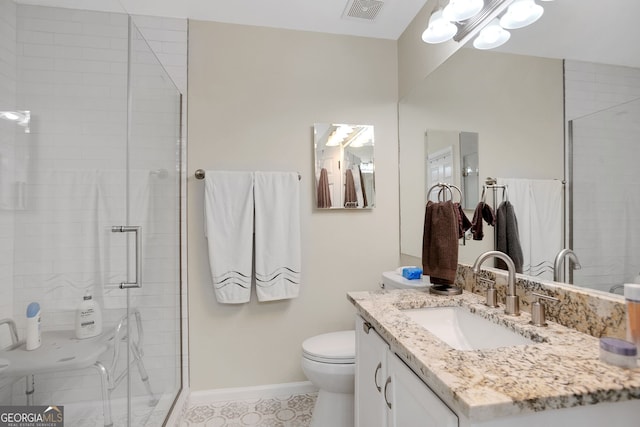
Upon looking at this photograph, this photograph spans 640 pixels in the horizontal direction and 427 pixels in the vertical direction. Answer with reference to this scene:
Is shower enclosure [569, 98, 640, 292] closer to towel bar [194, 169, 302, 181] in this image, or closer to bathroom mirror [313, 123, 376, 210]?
bathroom mirror [313, 123, 376, 210]

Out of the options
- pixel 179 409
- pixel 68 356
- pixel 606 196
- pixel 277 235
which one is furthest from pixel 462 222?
pixel 179 409

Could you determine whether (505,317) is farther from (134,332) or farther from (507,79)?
(134,332)

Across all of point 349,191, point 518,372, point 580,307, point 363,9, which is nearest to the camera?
point 518,372

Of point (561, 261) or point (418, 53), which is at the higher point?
point (418, 53)

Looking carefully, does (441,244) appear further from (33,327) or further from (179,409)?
(179,409)

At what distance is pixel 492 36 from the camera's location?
4.17 ft

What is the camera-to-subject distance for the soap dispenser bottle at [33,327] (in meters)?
0.88

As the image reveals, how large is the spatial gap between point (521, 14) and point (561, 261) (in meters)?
0.91

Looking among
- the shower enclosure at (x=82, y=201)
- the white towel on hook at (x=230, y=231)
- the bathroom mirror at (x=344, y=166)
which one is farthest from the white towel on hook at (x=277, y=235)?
the shower enclosure at (x=82, y=201)

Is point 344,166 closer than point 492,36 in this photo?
No

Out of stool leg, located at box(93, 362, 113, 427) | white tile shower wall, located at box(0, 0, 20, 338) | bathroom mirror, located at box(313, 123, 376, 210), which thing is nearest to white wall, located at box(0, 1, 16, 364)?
white tile shower wall, located at box(0, 0, 20, 338)

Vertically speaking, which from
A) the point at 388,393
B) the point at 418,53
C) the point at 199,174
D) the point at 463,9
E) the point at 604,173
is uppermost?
the point at 418,53

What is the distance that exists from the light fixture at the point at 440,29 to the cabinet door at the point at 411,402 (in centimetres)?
147

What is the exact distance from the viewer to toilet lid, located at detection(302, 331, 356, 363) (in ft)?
4.70
